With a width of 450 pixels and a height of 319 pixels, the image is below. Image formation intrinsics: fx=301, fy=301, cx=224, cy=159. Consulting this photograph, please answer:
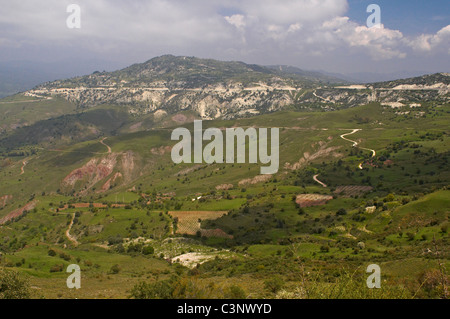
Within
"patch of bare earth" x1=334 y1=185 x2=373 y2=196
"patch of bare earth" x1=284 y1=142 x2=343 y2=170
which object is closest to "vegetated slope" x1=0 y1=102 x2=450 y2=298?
"patch of bare earth" x1=334 y1=185 x2=373 y2=196

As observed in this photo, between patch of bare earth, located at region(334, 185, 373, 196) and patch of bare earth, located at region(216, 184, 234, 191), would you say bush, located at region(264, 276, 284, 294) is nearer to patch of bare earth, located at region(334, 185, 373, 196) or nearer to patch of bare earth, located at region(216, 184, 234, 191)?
patch of bare earth, located at region(334, 185, 373, 196)

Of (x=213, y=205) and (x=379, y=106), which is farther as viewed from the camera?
(x=379, y=106)

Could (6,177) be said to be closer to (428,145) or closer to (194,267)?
(194,267)

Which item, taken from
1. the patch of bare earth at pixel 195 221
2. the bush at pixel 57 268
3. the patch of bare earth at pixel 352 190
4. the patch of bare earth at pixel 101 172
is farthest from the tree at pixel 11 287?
the patch of bare earth at pixel 101 172

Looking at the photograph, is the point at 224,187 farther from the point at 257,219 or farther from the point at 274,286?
the point at 274,286

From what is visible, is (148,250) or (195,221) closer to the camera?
(148,250)

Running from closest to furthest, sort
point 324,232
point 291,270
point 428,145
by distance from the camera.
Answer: point 291,270
point 324,232
point 428,145

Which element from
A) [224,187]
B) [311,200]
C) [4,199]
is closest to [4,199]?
[4,199]
